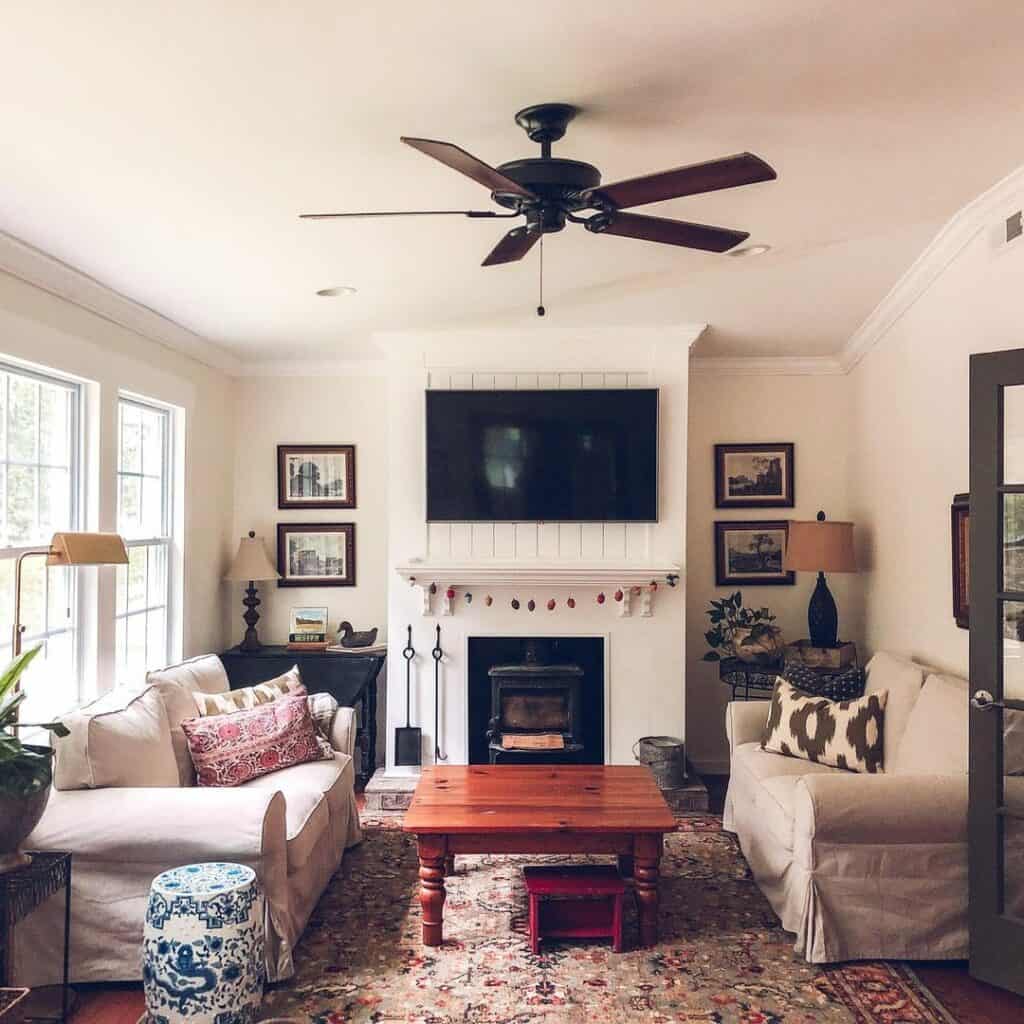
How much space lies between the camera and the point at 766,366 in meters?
5.50

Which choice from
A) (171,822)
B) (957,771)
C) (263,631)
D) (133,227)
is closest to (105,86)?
(133,227)

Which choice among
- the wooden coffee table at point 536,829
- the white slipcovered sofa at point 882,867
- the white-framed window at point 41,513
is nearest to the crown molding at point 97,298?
the white-framed window at point 41,513

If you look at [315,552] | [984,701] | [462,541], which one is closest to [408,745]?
[462,541]

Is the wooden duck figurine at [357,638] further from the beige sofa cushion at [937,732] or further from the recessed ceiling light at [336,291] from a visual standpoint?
the beige sofa cushion at [937,732]

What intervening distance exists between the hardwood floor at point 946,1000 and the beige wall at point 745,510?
8.29 feet

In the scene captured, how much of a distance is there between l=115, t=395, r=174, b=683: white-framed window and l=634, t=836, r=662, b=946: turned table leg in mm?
2572

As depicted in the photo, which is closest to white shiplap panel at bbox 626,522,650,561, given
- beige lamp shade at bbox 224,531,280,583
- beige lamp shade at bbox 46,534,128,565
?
beige lamp shade at bbox 224,531,280,583

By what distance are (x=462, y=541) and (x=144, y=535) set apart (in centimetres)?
165

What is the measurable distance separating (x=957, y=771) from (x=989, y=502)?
1.02 metres

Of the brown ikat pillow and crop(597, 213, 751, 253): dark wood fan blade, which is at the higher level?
crop(597, 213, 751, 253): dark wood fan blade

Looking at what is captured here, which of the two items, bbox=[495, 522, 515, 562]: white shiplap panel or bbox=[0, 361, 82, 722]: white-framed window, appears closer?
bbox=[0, 361, 82, 722]: white-framed window

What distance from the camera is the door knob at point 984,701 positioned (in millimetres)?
2900

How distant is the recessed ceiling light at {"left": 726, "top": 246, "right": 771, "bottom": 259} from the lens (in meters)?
3.67

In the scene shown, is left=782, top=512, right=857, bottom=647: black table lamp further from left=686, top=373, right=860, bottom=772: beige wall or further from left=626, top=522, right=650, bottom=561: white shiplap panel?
left=626, top=522, right=650, bottom=561: white shiplap panel
